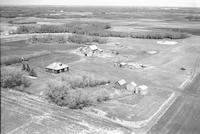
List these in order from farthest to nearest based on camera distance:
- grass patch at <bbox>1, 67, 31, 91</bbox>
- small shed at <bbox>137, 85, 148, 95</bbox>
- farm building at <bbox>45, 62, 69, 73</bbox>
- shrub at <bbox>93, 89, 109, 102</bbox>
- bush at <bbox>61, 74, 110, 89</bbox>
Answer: farm building at <bbox>45, 62, 69, 73</bbox> < bush at <bbox>61, 74, 110, 89</bbox> < grass patch at <bbox>1, 67, 31, 91</bbox> < small shed at <bbox>137, 85, 148, 95</bbox> < shrub at <bbox>93, 89, 109, 102</bbox>

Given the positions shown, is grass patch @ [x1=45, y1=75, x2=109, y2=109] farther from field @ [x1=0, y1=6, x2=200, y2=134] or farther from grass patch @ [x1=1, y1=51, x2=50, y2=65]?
grass patch @ [x1=1, y1=51, x2=50, y2=65]

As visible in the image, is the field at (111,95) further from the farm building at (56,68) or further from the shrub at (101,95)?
the farm building at (56,68)

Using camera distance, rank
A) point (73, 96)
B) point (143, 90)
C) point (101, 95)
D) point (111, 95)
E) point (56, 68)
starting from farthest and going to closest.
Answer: point (56, 68), point (143, 90), point (111, 95), point (101, 95), point (73, 96)

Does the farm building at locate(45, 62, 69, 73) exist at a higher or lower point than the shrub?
higher

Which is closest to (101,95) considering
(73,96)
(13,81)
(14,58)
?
(73,96)

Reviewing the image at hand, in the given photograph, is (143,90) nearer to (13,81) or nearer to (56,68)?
(56,68)

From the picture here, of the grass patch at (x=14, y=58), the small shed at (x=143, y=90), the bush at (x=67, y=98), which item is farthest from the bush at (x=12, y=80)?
the small shed at (x=143, y=90)

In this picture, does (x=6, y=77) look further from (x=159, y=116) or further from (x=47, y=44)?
(x=47, y=44)

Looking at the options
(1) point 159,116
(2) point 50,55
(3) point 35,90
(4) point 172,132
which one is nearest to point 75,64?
(2) point 50,55

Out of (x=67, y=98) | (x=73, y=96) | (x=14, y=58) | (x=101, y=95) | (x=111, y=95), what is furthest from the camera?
(x=14, y=58)

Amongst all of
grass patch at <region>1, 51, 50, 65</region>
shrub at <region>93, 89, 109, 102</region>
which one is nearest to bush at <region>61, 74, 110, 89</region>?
shrub at <region>93, 89, 109, 102</region>

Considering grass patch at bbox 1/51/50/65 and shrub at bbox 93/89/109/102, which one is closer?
shrub at bbox 93/89/109/102
